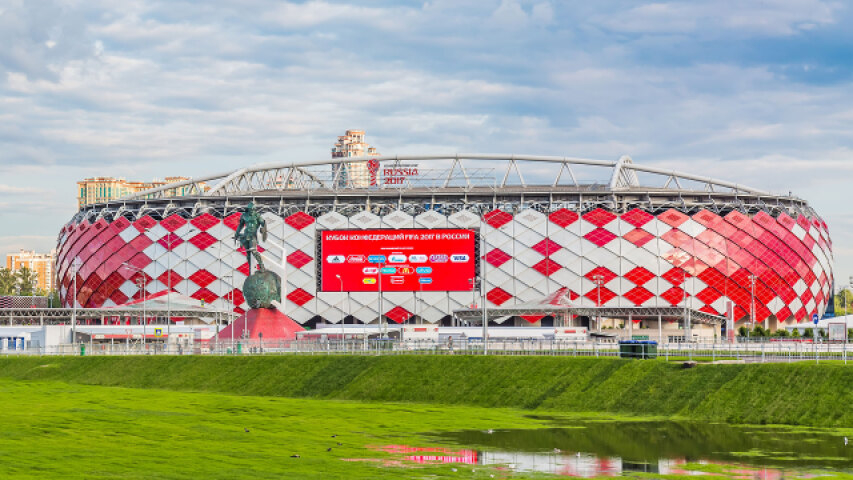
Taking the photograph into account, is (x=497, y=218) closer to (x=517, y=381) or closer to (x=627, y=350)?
(x=627, y=350)

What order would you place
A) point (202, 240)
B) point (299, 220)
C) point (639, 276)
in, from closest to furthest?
point (639, 276)
point (299, 220)
point (202, 240)

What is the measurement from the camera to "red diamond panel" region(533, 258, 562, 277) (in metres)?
113

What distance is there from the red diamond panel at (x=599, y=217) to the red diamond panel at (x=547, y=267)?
5.71 meters

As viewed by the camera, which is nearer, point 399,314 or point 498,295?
point 498,295

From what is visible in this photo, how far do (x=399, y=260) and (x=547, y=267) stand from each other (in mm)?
15259

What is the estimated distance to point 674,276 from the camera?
11212cm

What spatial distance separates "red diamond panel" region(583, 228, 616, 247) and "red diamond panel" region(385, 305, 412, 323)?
20152mm

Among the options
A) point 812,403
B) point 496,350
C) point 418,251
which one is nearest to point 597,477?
point 812,403

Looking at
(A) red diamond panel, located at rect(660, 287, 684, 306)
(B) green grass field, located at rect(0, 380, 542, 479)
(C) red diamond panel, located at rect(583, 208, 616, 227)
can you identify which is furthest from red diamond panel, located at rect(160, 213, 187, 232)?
(B) green grass field, located at rect(0, 380, 542, 479)

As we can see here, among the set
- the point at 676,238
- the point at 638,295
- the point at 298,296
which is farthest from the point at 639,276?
the point at 298,296

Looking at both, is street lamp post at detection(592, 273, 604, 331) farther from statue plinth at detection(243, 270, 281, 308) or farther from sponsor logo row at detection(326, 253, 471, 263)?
statue plinth at detection(243, 270, 281, 308)

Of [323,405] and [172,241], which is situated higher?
[172,241]

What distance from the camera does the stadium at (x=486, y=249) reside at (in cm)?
11262

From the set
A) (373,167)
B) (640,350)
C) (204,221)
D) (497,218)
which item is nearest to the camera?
(640,350)
